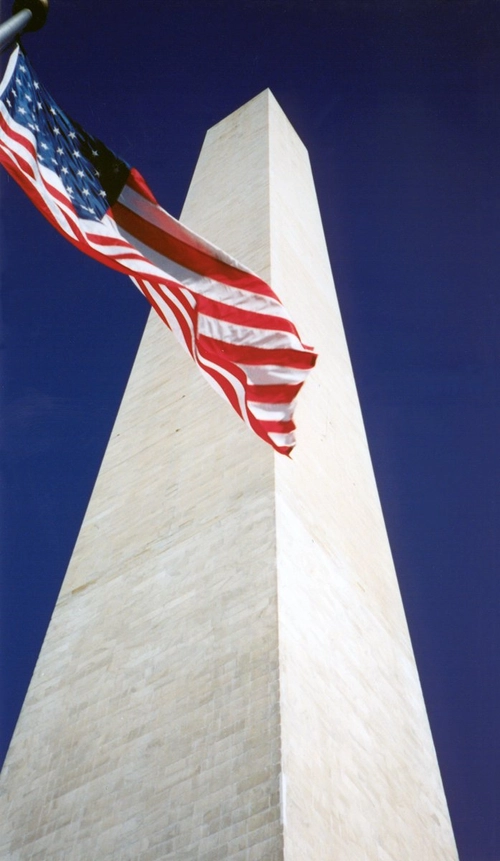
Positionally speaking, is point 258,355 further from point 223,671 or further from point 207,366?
point 223,671

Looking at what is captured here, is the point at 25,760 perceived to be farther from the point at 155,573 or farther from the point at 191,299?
the point at 191,299

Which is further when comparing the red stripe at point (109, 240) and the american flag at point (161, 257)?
the red stripe at point (109, 240)

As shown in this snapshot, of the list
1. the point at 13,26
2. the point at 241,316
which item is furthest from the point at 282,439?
the point at 13,26

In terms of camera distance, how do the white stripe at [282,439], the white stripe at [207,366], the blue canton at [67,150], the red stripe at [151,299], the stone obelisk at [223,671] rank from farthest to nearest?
the red stripe at [151,299]
the blue canton at [67,150]
the white stripe at [207,366]
the white stripe at [282,439]
the stone obelisk at [223,671]

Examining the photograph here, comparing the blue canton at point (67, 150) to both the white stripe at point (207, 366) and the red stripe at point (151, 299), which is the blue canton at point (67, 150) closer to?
the red stripe at point (151, 299)

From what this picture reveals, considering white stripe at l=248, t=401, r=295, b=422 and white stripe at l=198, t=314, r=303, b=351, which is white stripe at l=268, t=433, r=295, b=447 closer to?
white stripe at l=248, t=401, r=295, b=422

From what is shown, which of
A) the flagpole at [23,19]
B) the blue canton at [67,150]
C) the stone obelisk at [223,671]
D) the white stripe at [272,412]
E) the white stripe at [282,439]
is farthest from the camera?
the blue canton at [67,150]

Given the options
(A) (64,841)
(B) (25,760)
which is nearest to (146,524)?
(B) (25,760)

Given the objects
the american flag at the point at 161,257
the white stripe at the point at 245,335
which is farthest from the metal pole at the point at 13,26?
the white stripe at the point at 245,335
